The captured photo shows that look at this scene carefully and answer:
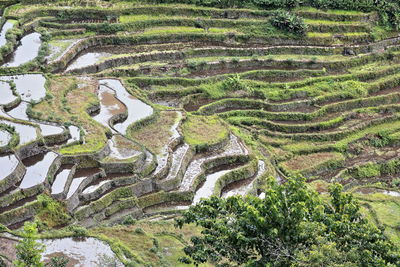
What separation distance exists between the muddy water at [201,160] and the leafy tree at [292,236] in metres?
8.18

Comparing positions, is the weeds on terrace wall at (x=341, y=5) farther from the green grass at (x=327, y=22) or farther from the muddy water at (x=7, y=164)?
the muddy water at (x=7, y=164)

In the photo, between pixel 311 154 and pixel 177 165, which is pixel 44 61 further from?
pixel 311 154

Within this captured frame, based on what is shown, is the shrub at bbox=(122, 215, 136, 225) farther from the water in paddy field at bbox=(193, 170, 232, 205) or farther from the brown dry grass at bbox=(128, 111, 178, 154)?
the brown dry grass at bbox=(128, 111, 178, 154)

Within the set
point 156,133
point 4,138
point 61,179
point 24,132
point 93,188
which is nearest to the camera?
point 61,179

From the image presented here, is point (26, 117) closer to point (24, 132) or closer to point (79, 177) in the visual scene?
point (24, 132)

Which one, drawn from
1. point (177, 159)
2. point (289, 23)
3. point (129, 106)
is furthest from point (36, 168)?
point (289, 23)

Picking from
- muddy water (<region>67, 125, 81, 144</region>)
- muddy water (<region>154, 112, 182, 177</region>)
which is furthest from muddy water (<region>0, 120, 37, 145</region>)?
muddy water (<region>154, 112, 182, 177</region>)

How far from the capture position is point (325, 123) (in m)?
33.3

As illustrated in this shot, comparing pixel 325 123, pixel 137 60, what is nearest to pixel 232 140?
pixel 325 123

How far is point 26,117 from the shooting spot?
26.4 meters

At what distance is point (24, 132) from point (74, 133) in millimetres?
2069

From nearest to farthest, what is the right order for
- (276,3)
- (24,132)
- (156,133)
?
(24,132), (156,133), (276,3)

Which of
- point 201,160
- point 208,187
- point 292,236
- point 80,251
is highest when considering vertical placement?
point 292,236

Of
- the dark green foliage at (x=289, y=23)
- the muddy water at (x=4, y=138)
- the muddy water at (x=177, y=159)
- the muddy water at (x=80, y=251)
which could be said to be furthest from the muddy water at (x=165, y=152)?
the dark green foliage at (x=289, y=23)
